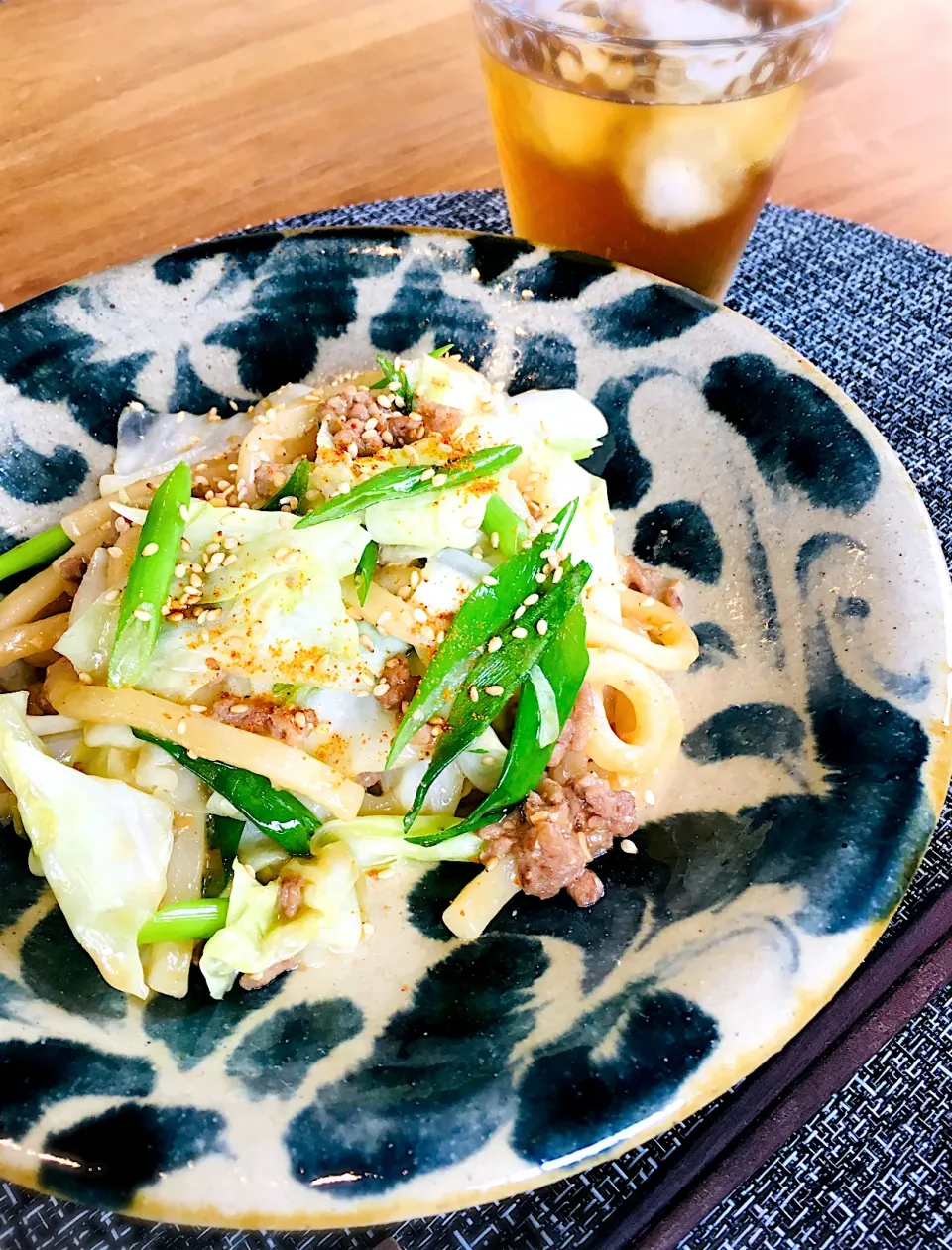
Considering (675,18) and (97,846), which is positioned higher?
A: (675,18)

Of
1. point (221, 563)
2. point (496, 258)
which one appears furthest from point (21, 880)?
point (496, 258)

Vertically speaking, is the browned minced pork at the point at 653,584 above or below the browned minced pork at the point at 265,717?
below

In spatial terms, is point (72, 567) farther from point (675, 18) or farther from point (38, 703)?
point (675, 18)

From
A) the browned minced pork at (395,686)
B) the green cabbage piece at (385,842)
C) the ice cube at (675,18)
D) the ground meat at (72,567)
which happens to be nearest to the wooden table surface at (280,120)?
the ice cube at (675,18)

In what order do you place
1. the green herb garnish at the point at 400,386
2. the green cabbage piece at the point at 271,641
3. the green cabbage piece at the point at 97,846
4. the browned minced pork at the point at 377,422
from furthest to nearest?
the green herb garnish at the point at 400,386
the browned minced pork at the point at 377,422
the green cabbage piece at the point at 271,641
the green cabbage piece at the point at 97,846

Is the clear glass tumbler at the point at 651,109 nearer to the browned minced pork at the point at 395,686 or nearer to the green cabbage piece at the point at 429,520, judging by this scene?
the green cabbage piece at the point at 429,520

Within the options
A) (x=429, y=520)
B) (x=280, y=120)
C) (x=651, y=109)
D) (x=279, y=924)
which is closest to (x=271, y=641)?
(x=429, y=520)


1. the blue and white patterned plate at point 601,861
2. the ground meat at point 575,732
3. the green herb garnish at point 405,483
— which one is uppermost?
the green herb garnish at point 405,483
